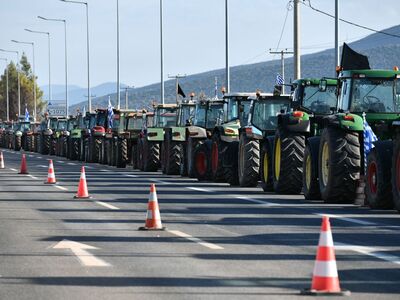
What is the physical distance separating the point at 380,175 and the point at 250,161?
8.87 metres

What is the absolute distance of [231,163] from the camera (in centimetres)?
3033

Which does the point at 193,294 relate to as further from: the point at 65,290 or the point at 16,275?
the point at 16,275

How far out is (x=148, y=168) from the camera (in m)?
41.3

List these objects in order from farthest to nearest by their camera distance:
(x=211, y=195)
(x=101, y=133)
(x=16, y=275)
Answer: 1. (x=101, y=133)
2. (x=211, y=195)
3. (x=16, y=275)

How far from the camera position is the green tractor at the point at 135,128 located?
1739 inches

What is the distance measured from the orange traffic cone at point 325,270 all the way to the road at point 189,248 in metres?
0.26

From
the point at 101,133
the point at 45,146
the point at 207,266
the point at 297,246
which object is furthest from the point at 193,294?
the point at 45,146

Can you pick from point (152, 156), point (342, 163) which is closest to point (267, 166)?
point (342, 163)

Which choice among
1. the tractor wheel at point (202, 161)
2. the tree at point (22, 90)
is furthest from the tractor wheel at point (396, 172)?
the tree at point (22, 90)

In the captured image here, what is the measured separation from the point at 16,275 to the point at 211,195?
530 inches

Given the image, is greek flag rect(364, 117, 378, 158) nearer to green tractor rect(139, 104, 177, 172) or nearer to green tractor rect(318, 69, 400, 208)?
green tractor rect(318, 69, 400, 208)

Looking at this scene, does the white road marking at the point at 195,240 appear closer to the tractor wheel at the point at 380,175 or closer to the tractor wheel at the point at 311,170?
the tractor wheel at the point at 380,175

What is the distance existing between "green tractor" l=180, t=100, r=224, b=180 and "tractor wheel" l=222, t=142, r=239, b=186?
7.95ft

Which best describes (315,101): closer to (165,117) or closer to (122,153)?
(165,117)
